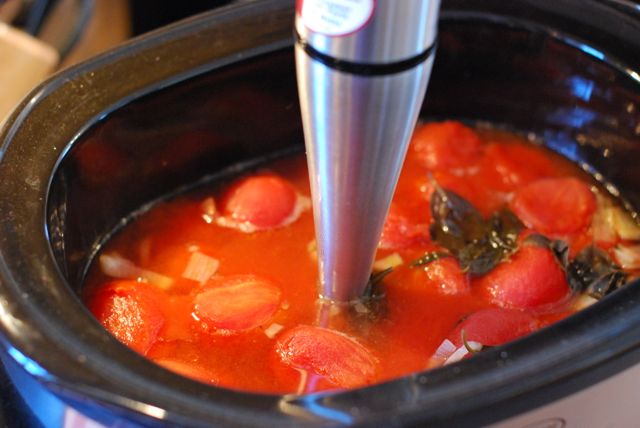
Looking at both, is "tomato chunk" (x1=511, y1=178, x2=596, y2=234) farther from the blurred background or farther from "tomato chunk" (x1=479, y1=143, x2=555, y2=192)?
the blurred background

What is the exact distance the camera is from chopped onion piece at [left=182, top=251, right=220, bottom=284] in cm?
101

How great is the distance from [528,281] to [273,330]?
30 centimetres

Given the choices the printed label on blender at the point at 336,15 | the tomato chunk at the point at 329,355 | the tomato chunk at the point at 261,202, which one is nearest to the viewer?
the printed label on blender at the point at 336,15

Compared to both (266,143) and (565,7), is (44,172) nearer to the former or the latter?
(266,143)

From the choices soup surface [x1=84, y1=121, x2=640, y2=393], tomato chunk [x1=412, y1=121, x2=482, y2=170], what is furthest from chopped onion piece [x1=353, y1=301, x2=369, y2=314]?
tomato chunk [x1=412, y1=121, x2=482, y2=170]

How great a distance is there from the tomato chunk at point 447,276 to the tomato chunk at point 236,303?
0.61ft

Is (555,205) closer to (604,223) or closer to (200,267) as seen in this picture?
(604,223)

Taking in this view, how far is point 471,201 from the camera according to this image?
44.9 inches

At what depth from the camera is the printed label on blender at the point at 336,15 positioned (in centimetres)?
64

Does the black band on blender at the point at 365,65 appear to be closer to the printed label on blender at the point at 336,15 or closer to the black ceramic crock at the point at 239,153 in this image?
the printed label on blender at the point at 336,15

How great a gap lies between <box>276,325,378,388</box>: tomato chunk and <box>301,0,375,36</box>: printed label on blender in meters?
0.36

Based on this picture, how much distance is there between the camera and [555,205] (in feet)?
3.70

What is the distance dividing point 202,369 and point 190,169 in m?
0.32

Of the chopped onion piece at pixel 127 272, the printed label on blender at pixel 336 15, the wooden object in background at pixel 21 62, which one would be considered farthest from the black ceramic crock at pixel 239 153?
the wooden object in background at pixel 21 62
